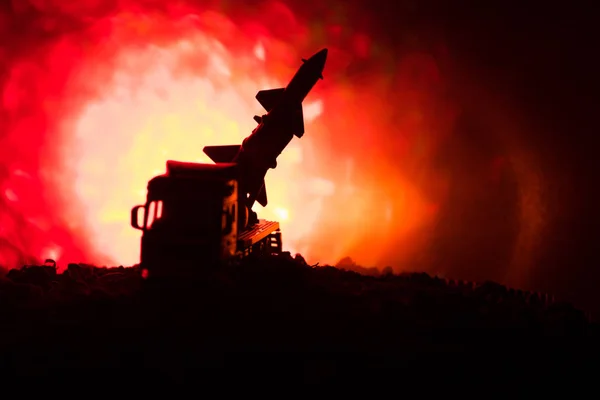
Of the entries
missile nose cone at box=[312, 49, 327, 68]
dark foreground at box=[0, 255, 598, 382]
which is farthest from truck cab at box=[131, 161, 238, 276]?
missile nose cone at box=[312, 49, 327, 68]

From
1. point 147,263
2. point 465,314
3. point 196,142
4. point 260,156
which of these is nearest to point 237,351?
point 147,263

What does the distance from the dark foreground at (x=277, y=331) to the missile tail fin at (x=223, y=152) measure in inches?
166

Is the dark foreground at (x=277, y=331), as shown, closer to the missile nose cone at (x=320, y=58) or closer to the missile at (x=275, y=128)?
the missile at (x=275, y=128)

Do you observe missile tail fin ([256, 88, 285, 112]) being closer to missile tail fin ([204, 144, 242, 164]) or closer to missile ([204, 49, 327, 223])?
missile ([204, 49, 327, 223])

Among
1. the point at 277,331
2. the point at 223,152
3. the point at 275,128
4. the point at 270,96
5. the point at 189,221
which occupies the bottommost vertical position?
the point at 277,331

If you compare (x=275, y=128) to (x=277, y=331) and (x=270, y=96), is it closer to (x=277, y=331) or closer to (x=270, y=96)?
(x=270, y=96)

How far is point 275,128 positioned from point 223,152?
2.05 meters

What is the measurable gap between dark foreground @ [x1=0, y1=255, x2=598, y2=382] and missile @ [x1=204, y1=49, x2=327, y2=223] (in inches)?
125

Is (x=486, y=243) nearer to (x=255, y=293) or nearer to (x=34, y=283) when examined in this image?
(x=255, y=293)

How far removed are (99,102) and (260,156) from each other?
982cm

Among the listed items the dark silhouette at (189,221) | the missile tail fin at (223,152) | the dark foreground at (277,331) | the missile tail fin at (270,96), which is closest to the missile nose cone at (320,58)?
the missile tail fin at (270,96)

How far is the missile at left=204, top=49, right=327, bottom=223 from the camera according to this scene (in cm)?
1390

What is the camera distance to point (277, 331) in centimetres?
912

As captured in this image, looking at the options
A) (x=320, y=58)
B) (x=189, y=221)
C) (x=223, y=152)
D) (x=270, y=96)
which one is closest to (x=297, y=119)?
(x=270, y=96)
